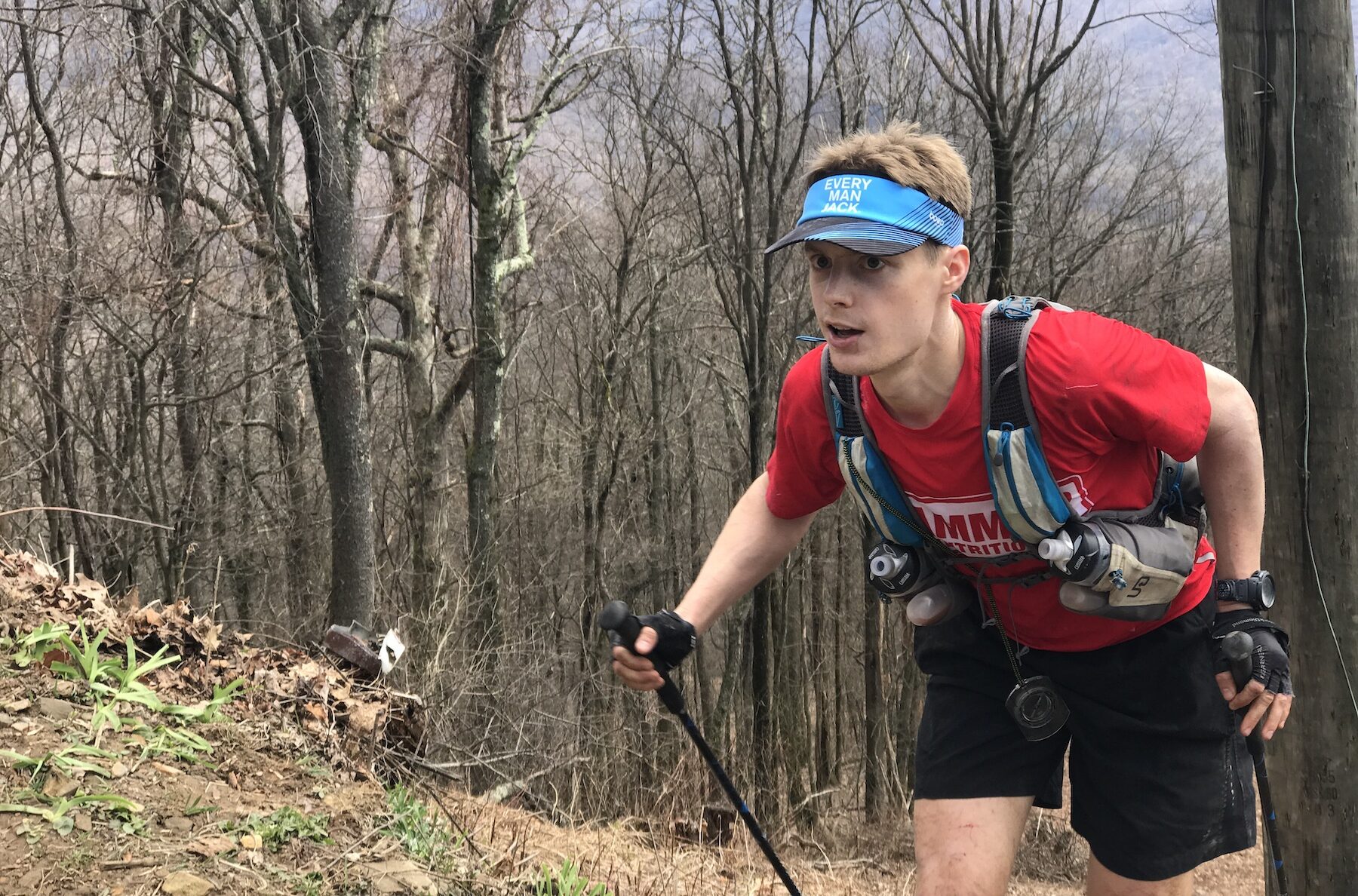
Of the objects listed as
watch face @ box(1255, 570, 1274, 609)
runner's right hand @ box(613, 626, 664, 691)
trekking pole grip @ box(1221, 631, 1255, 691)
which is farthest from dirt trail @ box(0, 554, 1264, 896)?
watch face @ box(1255, 570, 1274, 609)

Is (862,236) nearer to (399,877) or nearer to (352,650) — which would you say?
(399,877)

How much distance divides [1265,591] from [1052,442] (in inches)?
24.0

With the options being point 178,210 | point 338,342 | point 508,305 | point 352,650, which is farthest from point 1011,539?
point 508,305

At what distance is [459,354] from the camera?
1475 centimetres

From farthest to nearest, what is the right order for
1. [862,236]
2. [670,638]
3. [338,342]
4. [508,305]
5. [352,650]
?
[508,305]
[338,342]
[352,650]
[670,638]
[862,236]

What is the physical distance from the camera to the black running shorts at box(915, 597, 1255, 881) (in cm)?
240

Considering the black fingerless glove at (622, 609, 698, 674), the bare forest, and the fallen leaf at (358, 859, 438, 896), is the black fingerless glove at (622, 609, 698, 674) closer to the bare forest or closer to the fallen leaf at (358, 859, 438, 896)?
the fallen leaf at (358, 859, 438, 896)

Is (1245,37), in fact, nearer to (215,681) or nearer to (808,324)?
(215,681)

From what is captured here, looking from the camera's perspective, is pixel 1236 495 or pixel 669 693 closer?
pixel 1236 495

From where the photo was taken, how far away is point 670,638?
8.14ft

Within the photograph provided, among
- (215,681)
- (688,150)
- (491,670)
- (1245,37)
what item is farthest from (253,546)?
(1245,37)

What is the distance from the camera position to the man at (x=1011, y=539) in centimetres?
221

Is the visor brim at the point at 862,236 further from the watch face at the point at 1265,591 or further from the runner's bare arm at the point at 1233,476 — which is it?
the watch face at the point at 1265,591

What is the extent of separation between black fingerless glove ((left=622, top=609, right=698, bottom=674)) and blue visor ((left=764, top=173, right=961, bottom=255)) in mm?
882
